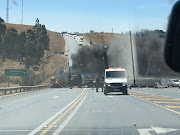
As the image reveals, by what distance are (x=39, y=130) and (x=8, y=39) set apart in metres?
118

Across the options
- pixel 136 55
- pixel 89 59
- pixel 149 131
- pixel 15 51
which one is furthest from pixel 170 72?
pixel 149 131

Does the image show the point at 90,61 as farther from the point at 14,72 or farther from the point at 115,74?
the point at 115,74

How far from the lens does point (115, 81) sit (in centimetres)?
3272

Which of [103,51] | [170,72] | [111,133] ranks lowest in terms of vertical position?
[111,133]

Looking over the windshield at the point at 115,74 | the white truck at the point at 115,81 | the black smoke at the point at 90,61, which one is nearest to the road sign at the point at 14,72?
the windshield at the point at 115,74

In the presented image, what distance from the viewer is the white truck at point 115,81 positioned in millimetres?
32531

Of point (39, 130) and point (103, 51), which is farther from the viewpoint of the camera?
point (103, 51)

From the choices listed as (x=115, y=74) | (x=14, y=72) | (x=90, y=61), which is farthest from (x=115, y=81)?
(x=90, y=61)

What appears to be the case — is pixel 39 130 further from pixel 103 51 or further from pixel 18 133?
pixel 103 51

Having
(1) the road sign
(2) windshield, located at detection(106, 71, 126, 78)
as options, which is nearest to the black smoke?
(1) the road sign

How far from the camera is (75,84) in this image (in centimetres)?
6494

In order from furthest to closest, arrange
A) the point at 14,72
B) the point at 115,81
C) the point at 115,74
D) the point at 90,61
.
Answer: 1. the point at 90,61
2. the point at 14,72
3. the point at 115,74
4. the point at 115,81

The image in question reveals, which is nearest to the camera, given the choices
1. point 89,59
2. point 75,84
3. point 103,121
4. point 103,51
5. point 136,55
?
point 103,121

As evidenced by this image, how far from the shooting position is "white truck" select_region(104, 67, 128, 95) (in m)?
32.5
